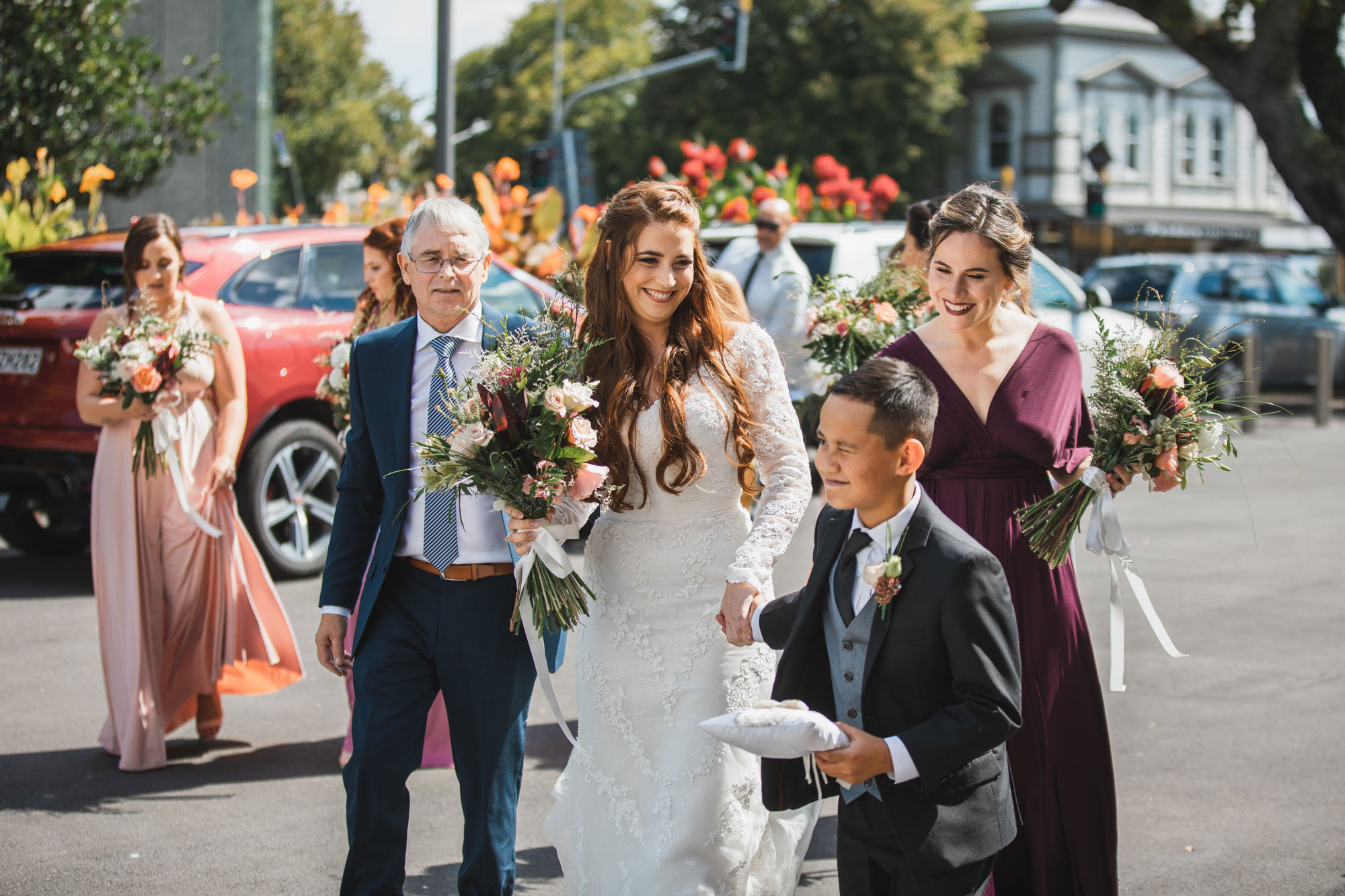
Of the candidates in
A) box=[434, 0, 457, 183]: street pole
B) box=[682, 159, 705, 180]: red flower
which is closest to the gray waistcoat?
box=[682, 159, 705, 180]: red flower

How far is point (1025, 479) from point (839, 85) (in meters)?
41.5

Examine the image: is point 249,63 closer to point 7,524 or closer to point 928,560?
point 7,524

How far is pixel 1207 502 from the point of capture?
11.9 metres

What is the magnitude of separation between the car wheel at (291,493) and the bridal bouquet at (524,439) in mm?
4943

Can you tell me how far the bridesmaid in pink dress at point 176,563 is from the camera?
529cm

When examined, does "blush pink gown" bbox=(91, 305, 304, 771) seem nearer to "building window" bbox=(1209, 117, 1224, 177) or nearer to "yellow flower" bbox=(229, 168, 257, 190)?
"yellow flower" bbox=(229, 168, 257, 190)

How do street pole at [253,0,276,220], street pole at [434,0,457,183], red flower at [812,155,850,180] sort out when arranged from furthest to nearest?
street pole at [253,0,276,220] → street pole at [434,0,457,183] → red flower at [812,155,850,180]

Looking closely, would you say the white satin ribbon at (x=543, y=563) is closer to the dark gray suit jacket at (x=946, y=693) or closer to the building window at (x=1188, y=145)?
the dark gray suit jacket at (x=946, y=693)

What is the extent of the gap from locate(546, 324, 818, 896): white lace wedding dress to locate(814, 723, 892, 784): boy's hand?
0.78 meters

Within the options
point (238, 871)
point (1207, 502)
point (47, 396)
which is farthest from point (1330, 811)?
point (1207, 502)

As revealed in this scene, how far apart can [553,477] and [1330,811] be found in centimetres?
335

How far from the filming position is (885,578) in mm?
2691

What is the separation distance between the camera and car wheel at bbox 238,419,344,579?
7965mm

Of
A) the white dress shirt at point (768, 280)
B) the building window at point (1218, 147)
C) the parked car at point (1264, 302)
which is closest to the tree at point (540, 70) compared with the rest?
the building window at point (1218, 147)
